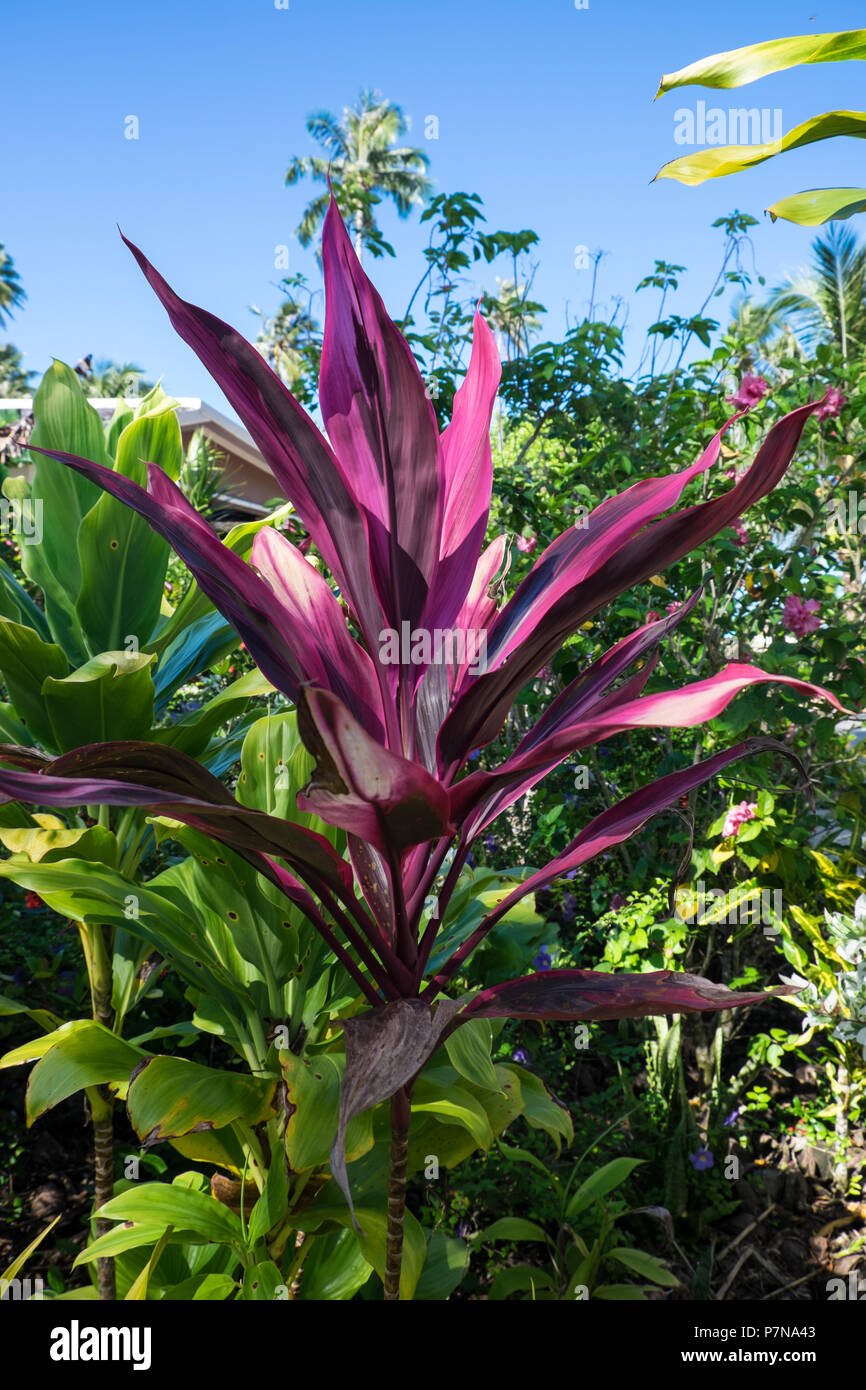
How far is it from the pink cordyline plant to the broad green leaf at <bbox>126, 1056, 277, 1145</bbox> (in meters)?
0.29

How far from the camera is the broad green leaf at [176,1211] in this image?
1.23 meters

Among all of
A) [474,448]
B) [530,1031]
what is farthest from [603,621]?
[474,448]

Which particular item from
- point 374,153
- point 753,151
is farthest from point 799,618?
point 374,153

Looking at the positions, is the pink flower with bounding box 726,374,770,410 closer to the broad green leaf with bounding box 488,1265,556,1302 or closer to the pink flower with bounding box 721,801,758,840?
the pink flower with bounding box 721,801,758,840

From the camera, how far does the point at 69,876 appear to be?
1.34m

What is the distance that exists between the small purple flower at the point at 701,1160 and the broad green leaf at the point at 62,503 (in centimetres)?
217

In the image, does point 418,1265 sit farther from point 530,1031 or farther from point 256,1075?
point 530,1031

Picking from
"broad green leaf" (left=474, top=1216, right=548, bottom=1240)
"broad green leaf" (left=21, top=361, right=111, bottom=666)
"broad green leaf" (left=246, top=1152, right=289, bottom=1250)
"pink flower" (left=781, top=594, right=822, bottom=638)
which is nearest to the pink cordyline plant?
"broad green leaf" (left=246, top=1152, right=289, bottom=1250)

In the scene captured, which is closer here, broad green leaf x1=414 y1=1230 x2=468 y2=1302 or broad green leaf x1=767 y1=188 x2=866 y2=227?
broad green leaf x1=767 y1=188 x2=866 y2=227

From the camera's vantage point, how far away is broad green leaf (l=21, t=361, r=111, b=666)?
170cm


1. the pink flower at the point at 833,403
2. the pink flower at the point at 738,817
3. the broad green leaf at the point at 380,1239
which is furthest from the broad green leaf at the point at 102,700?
the pink flower at the point at 833,403

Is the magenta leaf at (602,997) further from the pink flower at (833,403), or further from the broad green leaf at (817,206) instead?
the pink flower at (833,403)

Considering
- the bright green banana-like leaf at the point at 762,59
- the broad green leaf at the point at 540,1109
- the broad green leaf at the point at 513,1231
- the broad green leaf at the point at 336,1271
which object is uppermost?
the bright green banana-like leaf at the point at 762,59

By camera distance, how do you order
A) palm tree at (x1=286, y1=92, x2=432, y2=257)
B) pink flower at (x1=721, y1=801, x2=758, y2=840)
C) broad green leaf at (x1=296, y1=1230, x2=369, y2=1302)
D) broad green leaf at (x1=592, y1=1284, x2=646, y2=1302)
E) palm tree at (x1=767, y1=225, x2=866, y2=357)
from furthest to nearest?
palm tree at (x1=286, y1=92, x2=432, y2=257), palm tree at (x1=767, y1=225, x2=866, y2=357), pink flower at (x1=721, y1=801, x2=758, y2=840), broad green leaf at (x1=592, y1=1284, x2=646, y2=1302), broad green leaf at (x1=296, y1=1230, x2=369, y2=1302)
